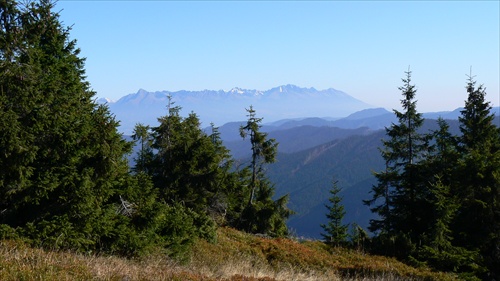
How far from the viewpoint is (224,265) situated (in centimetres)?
998

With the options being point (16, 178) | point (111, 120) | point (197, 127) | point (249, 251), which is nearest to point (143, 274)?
point (16, 178)

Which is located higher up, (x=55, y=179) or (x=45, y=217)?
(x=55, y=179)

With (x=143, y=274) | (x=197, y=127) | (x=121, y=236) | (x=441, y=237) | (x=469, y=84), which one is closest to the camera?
(x=143, y=274)

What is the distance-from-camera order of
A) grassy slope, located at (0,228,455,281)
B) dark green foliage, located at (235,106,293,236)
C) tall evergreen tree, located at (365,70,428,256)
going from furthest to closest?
dark green foliage, located at (235,106,293,236) → tall evergreen tree, located at (365,70,428,256) → grassy slope, located at (0,228,455,281)

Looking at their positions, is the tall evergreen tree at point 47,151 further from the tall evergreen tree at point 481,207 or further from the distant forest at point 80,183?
the tall evergreen tree at point 481,207

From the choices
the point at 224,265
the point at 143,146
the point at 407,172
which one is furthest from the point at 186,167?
the point at 224,265

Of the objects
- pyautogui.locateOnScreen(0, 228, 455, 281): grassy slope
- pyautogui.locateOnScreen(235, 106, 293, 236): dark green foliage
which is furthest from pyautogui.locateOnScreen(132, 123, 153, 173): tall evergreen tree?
pyautogui.locateOnScreen(0, 228, 455, 281): grassy slope

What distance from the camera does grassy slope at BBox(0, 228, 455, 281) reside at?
5.97 metres

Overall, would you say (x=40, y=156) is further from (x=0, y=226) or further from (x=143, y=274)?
(x=143, y=274)

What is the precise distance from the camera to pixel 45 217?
9.42 metres

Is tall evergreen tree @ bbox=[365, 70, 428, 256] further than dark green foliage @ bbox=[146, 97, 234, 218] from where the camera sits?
No

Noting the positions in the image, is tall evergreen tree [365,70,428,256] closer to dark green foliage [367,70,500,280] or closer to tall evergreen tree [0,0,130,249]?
dark green foliage [367,70,500,280]

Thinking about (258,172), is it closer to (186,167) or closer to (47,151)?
(186,167)

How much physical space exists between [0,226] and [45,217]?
3.48ft
